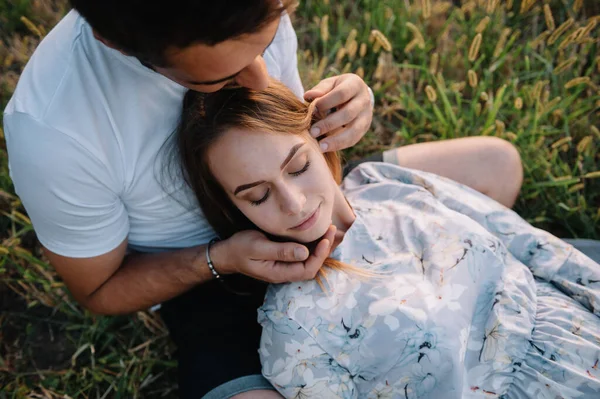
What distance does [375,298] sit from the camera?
78.6 inches

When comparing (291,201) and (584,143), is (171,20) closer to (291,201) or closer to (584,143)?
(291,201)

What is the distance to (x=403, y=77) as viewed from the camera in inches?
138

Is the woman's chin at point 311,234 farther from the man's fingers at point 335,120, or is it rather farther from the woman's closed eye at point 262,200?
the man's fingers at point 335,120

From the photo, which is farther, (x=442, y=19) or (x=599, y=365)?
(x=442, y=19)

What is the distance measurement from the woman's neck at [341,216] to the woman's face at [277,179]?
23 centimetres

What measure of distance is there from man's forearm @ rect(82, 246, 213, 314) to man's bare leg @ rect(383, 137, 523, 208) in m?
1.07

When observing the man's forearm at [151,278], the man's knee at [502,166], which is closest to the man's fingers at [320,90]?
the man's forearm at [151,278]

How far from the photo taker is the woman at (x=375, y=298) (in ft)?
6.12

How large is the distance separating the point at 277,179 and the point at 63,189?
68 cm

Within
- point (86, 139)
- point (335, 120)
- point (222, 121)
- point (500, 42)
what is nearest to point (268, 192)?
point (222, 121)

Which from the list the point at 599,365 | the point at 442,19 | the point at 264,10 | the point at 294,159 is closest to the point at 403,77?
the point at 442,19

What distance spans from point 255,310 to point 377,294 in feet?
1.78

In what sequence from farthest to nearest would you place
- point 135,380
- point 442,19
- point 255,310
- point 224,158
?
point 442,19, point 135,380, point 255,310, point 224,158

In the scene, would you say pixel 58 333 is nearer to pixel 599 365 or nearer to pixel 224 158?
pixel 224 158
